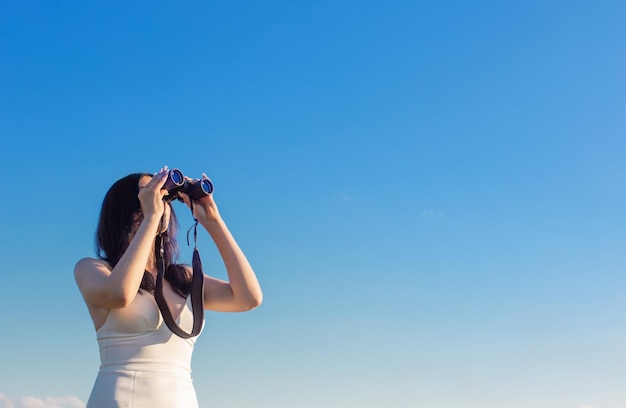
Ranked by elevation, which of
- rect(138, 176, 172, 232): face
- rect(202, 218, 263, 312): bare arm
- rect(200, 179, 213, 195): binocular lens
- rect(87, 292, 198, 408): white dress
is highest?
rect(200, 179, 213, 195): binocular lens

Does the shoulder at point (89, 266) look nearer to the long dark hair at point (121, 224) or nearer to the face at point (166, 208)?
the long dark hair at point (121, 224)

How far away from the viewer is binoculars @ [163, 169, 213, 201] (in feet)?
14.6

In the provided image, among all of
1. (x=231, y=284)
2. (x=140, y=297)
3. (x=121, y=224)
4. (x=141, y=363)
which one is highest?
(x=121, y=224)

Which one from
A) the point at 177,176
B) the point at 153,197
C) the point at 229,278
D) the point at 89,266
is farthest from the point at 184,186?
the point at 89,266

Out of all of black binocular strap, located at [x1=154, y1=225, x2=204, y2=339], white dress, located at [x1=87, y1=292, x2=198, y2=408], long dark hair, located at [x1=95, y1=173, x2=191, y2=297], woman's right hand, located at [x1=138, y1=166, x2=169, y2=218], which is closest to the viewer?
white dress, located at [x1=87, y1=292, x2=198, y2=408]

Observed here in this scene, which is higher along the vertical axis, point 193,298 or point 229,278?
point 229,278

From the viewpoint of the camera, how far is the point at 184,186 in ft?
15.2

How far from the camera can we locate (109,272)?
4.13 metres

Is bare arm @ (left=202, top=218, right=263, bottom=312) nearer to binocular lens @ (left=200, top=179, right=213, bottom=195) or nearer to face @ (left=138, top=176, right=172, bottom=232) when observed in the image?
binocular lens @ (left=200, top=179, right=213, bottom=195)

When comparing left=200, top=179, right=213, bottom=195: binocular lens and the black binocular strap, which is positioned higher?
left=200, top=179, right=213, bottom=195: binocular lens

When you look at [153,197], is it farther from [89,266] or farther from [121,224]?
[89,266]

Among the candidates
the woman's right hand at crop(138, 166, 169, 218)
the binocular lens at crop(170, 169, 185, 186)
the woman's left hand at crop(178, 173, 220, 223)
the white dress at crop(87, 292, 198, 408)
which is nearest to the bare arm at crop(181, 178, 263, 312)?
the woman's left hand at crop(178, 173, 220, 223)

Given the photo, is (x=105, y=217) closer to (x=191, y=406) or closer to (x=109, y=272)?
(x=109, y=272)

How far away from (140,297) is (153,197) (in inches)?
22.5
